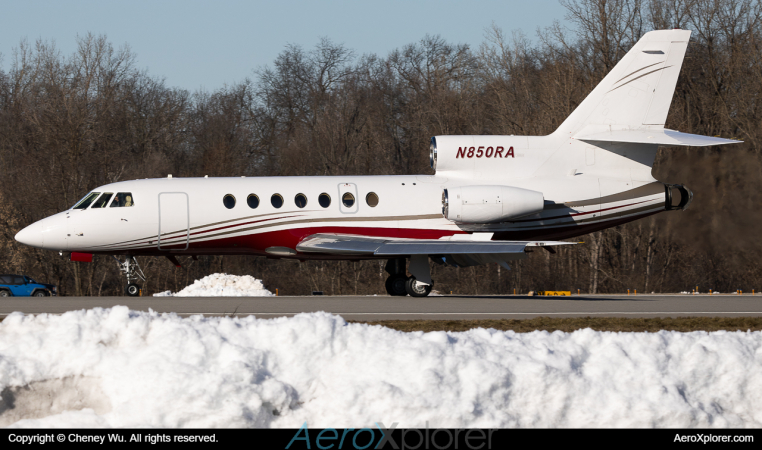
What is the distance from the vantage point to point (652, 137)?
20406mm

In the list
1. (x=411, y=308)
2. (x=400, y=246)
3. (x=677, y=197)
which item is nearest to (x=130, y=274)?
(x=400, y=246)

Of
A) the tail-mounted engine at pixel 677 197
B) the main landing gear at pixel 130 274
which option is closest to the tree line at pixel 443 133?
the tail-mounted engine at pixel 677 197

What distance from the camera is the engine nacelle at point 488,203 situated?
65.1ft

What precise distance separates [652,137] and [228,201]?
1130 cm

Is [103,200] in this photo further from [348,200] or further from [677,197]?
[677,197]

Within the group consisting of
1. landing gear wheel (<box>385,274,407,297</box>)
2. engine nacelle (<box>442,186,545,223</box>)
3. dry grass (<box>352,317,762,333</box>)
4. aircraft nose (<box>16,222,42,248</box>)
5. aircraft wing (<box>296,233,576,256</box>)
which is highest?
engine nacelle (<box>442,186,545,223</box>)

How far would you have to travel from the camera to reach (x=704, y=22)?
128 ft

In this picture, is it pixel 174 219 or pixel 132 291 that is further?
pixel 132 291

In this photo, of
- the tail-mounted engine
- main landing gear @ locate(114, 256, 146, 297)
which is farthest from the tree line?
main landing gear @ locate(114, 256, 146, 297)

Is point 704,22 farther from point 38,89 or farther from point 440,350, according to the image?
point 38,89

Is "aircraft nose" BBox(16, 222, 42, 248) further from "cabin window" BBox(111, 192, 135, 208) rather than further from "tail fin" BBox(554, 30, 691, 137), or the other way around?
"tail fin" BBox(554, 30, 691, 137)

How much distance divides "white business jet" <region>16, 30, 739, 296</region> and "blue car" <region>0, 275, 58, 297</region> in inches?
392

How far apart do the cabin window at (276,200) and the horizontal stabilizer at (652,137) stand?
8274mm

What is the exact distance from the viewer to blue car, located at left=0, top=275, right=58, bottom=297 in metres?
29.1
